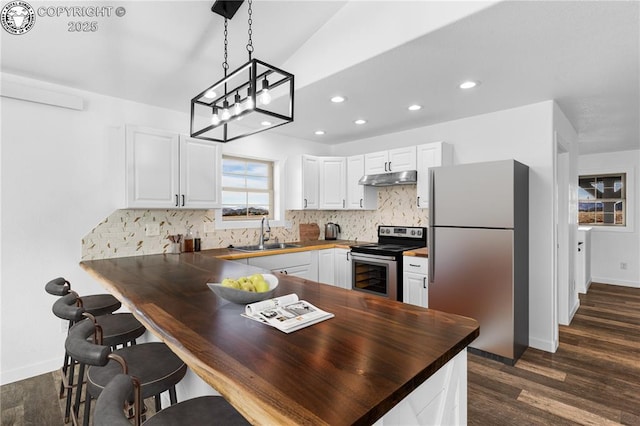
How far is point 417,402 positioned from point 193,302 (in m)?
1.09

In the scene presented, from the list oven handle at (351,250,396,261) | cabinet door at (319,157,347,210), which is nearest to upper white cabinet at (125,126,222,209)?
cabinet door at (319,157,347,210)

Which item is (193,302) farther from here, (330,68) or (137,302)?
(330,68)

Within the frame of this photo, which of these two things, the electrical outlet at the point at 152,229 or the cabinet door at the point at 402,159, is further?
the cabinet door at the point at 402,159

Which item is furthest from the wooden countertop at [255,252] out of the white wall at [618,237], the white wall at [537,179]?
the white wall at [618,237]

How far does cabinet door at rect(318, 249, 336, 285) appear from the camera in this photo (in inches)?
168

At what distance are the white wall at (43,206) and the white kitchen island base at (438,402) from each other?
10.3 feet

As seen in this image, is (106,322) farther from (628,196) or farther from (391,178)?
(628,196)

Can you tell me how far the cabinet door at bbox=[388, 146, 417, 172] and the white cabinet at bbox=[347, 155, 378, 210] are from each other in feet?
1.60

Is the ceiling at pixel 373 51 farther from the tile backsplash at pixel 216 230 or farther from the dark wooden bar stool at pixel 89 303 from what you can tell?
the dark wooden bar stool at pixel 89 303


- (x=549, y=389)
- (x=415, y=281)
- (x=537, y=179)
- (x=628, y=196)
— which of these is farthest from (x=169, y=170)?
(x=628, y=196)

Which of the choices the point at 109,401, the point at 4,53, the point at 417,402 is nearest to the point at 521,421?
the point at 417,402

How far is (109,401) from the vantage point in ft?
2.61

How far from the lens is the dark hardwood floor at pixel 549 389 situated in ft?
6.99

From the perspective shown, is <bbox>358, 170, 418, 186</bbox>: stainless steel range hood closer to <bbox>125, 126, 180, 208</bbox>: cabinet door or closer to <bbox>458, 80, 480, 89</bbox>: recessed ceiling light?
<bbox>458, 80, 480, 89</bbox>: recessed ceiling light
